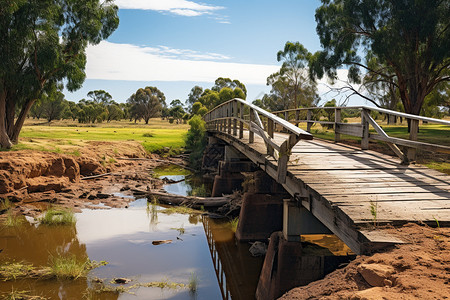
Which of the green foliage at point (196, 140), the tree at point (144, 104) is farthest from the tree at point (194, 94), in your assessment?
the green foliage at point (196, 140)

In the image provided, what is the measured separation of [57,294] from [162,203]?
804 centimetres

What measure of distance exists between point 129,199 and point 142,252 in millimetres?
6237

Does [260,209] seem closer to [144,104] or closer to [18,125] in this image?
[18,125]

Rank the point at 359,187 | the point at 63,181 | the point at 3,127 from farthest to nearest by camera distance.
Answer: the point at 3,127 → the point at 63,181 → the point at 359,187

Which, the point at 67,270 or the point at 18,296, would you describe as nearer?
A: the point at 18,296

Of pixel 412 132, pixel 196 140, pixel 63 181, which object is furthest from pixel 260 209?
pixel 196 140

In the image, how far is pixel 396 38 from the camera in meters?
23.6

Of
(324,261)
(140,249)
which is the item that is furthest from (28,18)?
(324,261)

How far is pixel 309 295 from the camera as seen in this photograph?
350 centimetres

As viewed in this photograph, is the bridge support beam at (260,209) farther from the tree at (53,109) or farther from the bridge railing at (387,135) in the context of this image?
the tree at (53,109)

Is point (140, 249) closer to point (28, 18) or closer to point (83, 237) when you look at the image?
point (83, 237)

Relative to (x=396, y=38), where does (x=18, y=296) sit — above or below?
below

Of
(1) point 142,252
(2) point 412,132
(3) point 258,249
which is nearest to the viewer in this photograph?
(2) point 412,132

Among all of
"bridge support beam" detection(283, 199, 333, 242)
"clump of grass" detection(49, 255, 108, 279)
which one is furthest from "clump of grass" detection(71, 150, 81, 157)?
"bridge support beam" detection(283, 199, 333, 242)
